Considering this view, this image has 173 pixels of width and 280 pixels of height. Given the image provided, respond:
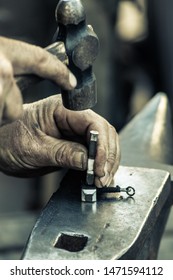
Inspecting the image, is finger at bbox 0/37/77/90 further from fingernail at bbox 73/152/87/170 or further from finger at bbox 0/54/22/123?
fingernail at bbox 73/152/87/170

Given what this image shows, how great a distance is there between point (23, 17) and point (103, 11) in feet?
1.58

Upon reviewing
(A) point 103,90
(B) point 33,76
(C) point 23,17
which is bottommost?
(A) point 103,90

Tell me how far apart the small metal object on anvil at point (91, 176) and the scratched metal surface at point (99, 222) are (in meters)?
0.02

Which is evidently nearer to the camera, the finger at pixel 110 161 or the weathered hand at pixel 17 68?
the weathered hand at pixel 17 68

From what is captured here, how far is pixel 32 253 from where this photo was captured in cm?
133

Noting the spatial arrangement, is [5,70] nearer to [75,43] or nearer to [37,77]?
[37,77]

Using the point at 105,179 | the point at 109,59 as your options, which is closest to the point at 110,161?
the point at 105,179

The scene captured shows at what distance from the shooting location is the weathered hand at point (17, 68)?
1.21 meters

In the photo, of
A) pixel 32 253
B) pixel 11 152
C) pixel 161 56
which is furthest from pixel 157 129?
pixel 161 56

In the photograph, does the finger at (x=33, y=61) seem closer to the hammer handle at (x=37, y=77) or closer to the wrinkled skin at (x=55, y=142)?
the hammer handle at (x=37, y=77)

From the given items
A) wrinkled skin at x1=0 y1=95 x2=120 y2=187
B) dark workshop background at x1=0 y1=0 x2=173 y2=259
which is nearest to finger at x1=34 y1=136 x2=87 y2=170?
wrinkled skin at x1=0 y1=95 x2=120 y2=187

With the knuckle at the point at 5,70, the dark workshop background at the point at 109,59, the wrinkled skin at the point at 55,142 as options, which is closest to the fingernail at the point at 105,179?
the wrinkled skin at the point at 55,142
